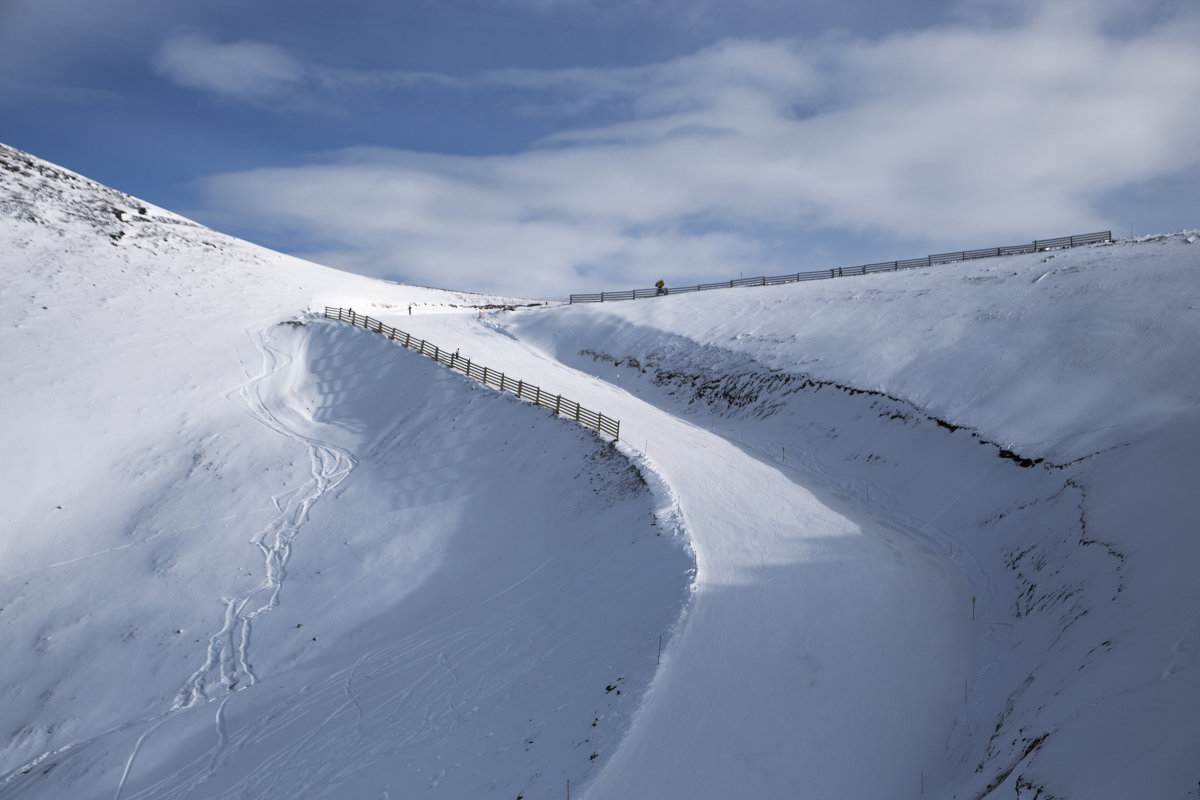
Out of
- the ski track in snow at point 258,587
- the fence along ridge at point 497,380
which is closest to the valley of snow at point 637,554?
the ski track in snow at point 258,587

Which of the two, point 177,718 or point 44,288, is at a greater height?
point 44,288

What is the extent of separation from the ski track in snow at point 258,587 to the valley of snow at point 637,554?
109mm

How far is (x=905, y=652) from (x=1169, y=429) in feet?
33.5

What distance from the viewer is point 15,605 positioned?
960 inches

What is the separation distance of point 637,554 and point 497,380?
15.6 meters

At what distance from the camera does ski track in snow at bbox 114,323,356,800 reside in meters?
20.6

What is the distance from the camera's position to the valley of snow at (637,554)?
14180 millimetres

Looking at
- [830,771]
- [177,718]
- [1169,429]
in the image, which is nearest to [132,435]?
[177,718]

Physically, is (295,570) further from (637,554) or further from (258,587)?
(637,554)

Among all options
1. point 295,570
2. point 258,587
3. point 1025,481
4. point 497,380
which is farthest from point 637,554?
point 497,380

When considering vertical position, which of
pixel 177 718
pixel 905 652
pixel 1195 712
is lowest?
pixel 177 718

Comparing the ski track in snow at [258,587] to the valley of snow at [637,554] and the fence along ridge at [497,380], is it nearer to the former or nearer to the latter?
the valley of snow at [637,554]

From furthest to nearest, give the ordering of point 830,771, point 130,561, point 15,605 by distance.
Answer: point 130,561, point 15,605, point 830,771

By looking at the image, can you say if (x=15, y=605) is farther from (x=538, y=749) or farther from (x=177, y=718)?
(x=538, y=749)
